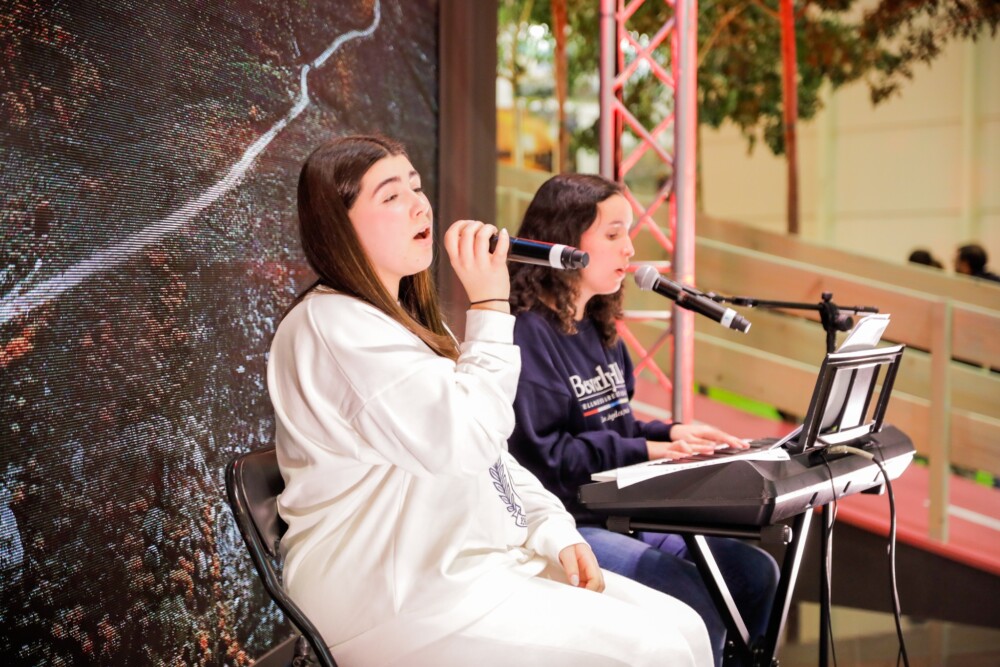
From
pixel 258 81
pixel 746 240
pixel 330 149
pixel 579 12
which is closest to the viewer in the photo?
pixel 330 149

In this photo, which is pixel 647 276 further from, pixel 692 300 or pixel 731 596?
pixel 731 596

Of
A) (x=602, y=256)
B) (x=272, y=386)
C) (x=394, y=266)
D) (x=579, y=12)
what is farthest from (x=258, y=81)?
(x=579, y=12)

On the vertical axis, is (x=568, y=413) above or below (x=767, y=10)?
below

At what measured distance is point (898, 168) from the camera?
9789mm

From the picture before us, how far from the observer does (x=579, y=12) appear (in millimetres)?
8398

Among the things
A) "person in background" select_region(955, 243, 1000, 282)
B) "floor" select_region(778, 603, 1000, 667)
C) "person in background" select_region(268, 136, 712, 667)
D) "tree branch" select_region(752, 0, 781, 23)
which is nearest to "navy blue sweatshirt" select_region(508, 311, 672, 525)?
"person in background" select_region(268, 136, 712, 667)

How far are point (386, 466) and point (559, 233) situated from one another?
1.16m

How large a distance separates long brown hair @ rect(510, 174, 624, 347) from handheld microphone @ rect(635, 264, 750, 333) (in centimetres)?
20

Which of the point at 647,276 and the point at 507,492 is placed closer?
the point at 507,492

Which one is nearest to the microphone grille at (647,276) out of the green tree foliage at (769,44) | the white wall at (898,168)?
the green tree foliage at (769,44)

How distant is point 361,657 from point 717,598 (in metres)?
1.00

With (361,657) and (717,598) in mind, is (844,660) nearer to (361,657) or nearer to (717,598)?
(717,598)

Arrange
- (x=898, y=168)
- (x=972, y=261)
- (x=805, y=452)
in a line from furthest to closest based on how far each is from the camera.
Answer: (x=898, y=168) → (x=972, y=261) → (x=805, y=452)

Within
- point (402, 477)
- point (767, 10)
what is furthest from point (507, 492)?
point (767, 10)
